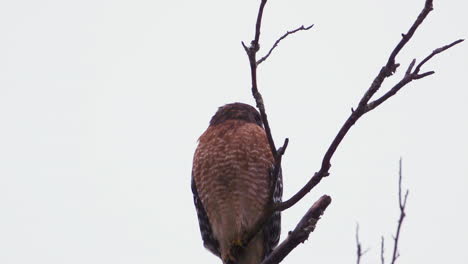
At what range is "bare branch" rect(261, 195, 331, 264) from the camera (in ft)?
17.9

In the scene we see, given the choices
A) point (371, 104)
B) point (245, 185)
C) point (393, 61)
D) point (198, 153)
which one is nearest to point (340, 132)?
point (371, 104)

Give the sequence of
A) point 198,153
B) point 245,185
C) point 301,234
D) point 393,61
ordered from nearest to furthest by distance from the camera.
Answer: point 393,61, point 301,234, point 245,185, point 198,153

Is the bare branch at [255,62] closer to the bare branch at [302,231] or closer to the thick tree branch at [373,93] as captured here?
the thick tree branch at [373,93]

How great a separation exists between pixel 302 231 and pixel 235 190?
87.1 inches

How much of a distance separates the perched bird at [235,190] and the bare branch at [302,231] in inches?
67.0

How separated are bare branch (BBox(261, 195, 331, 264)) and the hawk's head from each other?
2820mm

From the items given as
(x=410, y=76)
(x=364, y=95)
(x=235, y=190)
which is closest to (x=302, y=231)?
(x=364, y=95)

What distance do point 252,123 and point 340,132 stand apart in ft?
12.3

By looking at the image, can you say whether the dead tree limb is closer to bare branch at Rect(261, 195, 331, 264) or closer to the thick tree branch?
the thick tree branch

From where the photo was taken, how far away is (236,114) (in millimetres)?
8430

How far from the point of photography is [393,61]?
4359 millimetres

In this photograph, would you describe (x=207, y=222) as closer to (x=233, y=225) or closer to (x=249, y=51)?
(x=233, y=225)

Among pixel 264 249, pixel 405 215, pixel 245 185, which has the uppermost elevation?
pixel 245 185

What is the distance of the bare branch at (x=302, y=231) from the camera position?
546cm
